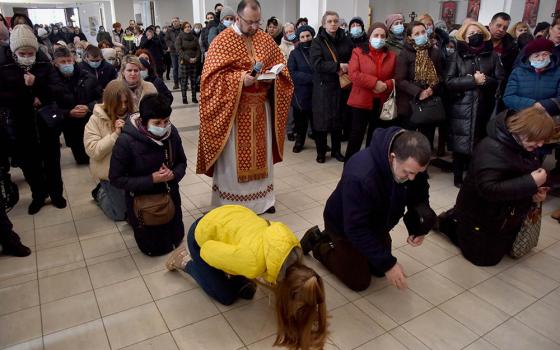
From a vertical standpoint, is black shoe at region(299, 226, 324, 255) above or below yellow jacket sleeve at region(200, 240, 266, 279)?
below

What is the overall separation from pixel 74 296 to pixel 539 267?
9.99 feet

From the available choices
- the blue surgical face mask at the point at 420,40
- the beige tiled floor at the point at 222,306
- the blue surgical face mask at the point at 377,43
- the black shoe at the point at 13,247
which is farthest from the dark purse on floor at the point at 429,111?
the black shoe at the point at 13,247

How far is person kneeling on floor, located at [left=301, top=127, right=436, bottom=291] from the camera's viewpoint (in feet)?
7.06

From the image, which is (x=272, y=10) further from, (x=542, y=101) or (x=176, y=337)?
(x=176, y=337)

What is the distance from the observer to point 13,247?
3.01 meters

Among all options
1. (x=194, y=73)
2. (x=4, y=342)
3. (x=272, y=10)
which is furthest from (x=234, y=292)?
(x=272, y=10)

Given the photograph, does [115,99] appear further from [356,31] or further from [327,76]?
[356,31]

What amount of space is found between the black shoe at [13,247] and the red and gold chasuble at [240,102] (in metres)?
1.38

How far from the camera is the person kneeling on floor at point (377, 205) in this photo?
7.06 feet

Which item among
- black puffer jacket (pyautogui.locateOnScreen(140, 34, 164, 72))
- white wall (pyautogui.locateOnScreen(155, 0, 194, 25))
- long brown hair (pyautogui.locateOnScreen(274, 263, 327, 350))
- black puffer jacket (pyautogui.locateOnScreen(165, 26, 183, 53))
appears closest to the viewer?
long brown hair (pyautogui.locateOnScreen(274, 263, 327, 350))

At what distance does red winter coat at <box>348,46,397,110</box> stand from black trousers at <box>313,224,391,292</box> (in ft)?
7.01

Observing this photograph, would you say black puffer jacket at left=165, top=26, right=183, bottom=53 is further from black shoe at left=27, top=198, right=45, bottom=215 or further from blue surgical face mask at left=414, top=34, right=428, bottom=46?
blue surgical face mask at left=414, top=34, right=428, bottom=46

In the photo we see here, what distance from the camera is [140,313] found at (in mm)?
2451

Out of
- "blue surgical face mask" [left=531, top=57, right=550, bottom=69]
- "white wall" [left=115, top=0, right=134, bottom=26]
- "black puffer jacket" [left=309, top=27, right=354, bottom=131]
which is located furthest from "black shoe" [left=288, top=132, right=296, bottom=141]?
"white wall" [left=115, top=0, right=134, bottom=26]
